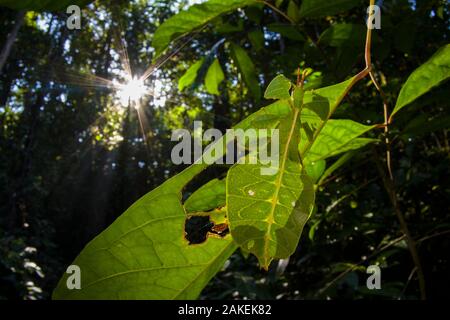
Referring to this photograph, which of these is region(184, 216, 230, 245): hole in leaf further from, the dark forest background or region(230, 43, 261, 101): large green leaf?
region(230, 43, 261, 101): large green leaf

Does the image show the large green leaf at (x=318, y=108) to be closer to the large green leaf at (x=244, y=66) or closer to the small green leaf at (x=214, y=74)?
the large green leaf at (x=244, y=66)

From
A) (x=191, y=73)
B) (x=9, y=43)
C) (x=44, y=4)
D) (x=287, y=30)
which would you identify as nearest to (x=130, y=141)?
(x=9, y=43)

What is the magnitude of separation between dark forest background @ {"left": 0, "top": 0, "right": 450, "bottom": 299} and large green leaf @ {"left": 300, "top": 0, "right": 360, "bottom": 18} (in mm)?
130

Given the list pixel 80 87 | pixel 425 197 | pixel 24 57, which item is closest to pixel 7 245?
pixel 425 197

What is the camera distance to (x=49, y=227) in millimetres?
9266

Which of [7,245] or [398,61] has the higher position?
[398,61]

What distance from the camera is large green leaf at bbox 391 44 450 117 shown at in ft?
1.37

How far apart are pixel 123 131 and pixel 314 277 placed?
32.3 feet

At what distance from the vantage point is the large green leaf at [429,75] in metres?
0.42

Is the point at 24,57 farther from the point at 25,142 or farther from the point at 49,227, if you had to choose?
the point at 49,227

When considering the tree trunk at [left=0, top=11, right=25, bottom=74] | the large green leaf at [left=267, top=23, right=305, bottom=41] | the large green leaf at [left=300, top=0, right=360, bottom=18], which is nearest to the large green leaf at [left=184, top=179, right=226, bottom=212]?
the large green leaf at [left=300, top=0, right=360, bottom=18]

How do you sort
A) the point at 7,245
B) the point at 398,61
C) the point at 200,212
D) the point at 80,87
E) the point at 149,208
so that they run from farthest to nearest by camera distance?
the point at 80,87 < the point at 7,245 < the point at 398,61 < the point at 200,212 < the point at 149,208

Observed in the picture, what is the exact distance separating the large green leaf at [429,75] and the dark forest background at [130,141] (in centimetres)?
28

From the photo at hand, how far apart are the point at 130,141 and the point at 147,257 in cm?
1158
